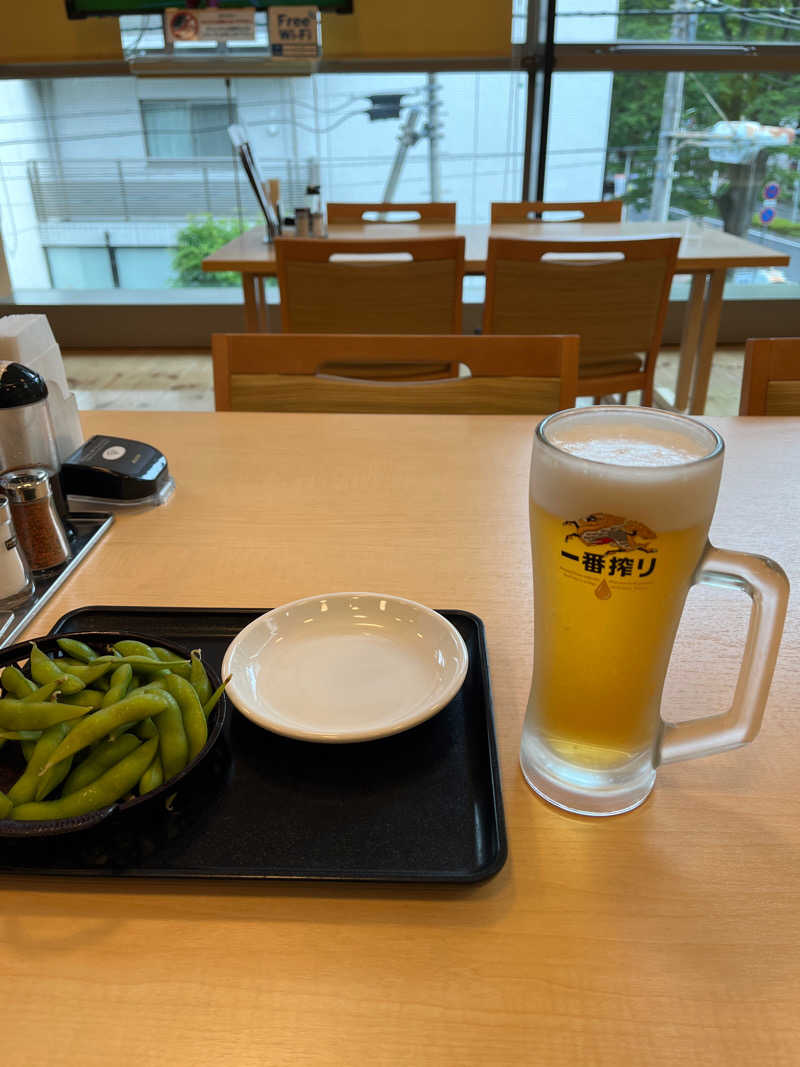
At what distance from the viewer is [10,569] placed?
2.45 feet

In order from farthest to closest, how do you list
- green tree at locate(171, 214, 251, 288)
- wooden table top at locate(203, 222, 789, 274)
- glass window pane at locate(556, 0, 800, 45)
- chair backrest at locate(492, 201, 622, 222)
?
1. green tree at locate(171, 214, 251, 288)
2. glass window pane at locate(556, 0, 800, 45)
3. chair backrest at locate(492, 201, 622, 222)
4. wooden table top at locate(203, 222, 789, 274)

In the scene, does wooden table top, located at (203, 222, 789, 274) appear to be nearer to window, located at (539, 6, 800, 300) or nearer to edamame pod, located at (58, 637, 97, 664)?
window, located at (539, 6, 800, 300)

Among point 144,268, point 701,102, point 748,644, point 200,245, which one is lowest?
point 144,268

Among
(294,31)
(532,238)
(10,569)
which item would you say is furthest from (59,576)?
(294,31)

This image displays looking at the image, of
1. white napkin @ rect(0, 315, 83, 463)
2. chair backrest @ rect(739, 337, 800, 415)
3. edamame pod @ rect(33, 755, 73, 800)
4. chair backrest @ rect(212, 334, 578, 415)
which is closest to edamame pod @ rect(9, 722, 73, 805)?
edamame pod @ rect(33, 755, 73, 800)

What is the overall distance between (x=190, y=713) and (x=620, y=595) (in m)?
0.29

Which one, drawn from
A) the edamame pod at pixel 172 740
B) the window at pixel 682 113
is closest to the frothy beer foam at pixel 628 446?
the edamame pod at pixel 172 740

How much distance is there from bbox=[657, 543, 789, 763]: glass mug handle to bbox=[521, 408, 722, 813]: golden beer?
0.05 feet

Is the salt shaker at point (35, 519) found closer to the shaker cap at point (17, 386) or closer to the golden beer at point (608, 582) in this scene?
the shaker cap at point (17, 386)

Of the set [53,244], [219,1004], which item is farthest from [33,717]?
[53,244]

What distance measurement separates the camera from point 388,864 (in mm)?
477

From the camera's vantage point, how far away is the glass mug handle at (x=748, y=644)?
1.51 feet

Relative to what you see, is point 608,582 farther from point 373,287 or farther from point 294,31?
point 294,31

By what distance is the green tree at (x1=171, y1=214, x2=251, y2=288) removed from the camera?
4.25 m
